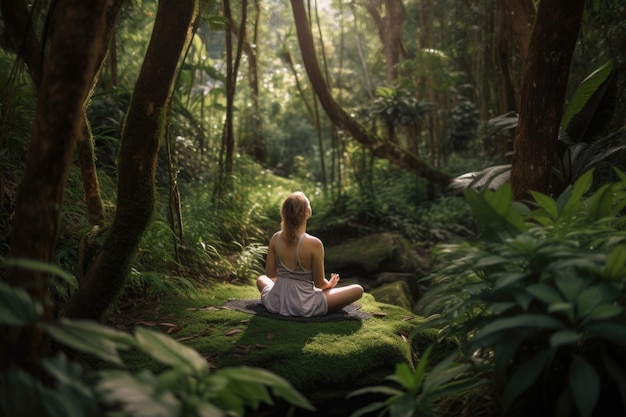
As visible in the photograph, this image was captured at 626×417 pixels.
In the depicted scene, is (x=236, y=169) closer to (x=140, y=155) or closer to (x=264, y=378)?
(x=140, y=155)

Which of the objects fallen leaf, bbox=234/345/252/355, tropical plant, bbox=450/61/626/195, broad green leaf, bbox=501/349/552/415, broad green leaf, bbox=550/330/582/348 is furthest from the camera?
tropical plant, bbox=450/61/626/195

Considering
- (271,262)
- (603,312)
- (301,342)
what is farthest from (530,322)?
(271,262)

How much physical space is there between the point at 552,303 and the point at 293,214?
2827 mm

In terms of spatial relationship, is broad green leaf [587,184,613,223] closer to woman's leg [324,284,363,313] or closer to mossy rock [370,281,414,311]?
woman's leg [324,284,363,313]

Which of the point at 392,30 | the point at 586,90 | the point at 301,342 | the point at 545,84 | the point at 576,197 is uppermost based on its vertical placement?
the point at 392,30

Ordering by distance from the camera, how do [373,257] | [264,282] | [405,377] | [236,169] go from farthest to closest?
[236,169] → [373,257] → [264,282] → [405,377]

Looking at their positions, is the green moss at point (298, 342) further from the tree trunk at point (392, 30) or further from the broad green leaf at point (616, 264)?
the tree trunk at point (392, 30)

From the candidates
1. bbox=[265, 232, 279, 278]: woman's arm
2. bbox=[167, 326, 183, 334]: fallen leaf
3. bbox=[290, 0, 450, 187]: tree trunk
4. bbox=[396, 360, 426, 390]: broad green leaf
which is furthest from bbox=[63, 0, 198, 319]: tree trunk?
bbox=[290, 0, 450, 187]: tree trunk

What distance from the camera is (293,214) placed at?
4461 mm

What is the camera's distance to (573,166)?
5152 millimetres

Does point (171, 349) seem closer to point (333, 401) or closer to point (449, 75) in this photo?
point (333, 401)

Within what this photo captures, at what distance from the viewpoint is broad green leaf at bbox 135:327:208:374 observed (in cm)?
145

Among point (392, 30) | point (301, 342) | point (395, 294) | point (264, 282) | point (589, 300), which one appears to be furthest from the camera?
point (392, 30)

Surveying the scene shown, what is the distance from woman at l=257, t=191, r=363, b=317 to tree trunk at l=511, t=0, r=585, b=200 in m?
1.60
